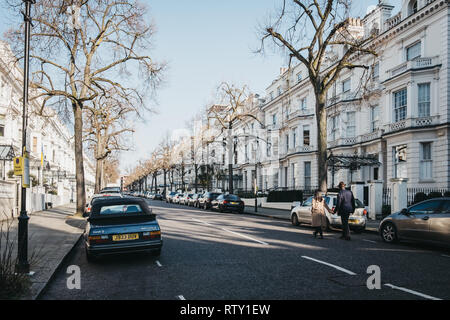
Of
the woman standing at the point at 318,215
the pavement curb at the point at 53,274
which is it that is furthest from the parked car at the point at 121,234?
the woman standing at the point at 318,215

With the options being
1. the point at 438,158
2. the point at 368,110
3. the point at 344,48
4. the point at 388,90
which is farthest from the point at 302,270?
the point at 344,48

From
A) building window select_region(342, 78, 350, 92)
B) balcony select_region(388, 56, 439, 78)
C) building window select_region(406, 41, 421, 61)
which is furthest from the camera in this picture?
building window select_region(342, 78, 350, 92)

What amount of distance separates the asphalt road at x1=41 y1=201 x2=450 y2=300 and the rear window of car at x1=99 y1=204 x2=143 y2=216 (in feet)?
3.74

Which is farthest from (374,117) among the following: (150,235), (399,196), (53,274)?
(53,274)

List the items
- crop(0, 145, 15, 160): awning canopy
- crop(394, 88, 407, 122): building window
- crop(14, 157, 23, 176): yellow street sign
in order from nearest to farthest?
1. crop(14, 157, 23, 176): yellow street sign
2. crop(0, 145, 15, 160): awning canopy
3. crop(394, 88, 407, 122): building window

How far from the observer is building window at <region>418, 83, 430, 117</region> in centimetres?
2662

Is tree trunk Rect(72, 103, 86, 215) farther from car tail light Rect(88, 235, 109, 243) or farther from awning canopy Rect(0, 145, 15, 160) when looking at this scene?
car tail light Rect(88, 235, 109, 243)

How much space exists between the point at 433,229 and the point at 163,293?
27.3 feet

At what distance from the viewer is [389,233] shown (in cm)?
1260

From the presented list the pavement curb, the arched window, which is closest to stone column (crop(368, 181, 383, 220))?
the arched window

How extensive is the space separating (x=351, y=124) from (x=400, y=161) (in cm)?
898

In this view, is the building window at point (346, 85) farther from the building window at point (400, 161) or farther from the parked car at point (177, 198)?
the parked car at point (177, 198)

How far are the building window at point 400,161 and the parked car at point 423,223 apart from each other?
1659 centimetres

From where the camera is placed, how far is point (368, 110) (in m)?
34.1
